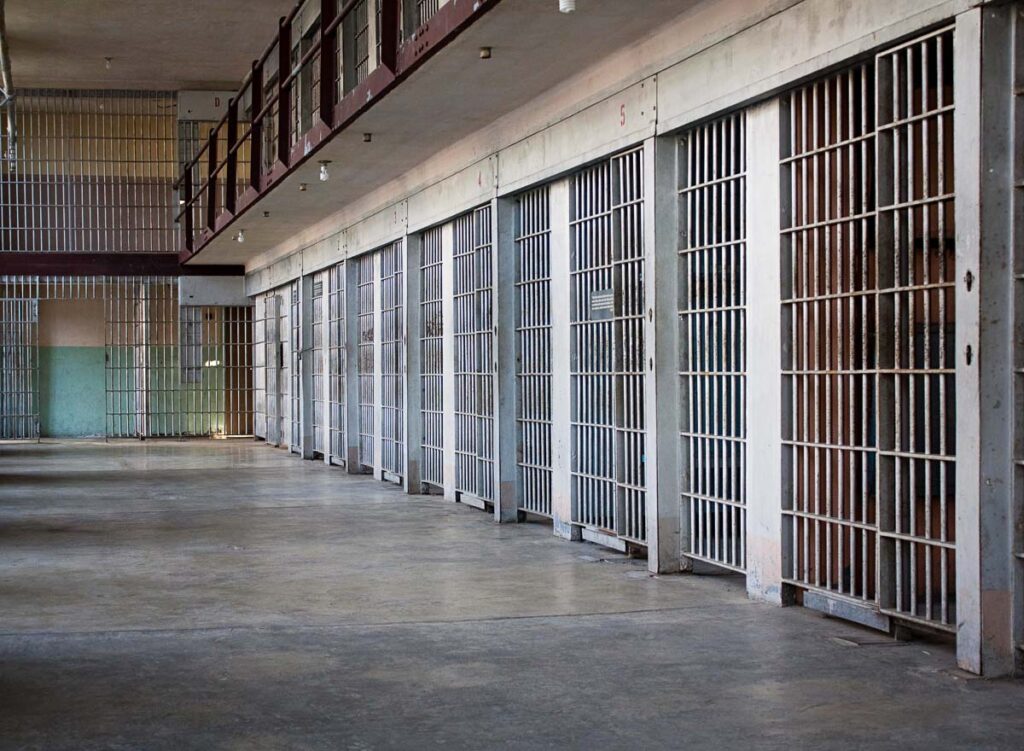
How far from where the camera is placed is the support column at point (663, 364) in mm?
7926

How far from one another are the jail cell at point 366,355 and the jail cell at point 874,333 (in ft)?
31.8

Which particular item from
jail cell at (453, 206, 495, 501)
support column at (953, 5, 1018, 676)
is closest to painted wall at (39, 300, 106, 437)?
jail cell at (453, 206, 495, 501)

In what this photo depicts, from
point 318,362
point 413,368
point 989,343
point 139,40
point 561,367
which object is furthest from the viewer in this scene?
point 139,40

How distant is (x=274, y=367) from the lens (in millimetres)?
22453

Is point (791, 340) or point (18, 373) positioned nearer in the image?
point (791, 340)

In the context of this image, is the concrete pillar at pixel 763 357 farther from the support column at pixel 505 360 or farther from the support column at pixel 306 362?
the support column at pixel 306 362

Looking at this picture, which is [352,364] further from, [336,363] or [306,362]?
[306,362]

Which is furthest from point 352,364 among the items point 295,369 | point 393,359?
point 295,369

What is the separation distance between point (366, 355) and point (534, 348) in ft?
19.9

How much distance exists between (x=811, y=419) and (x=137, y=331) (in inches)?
829

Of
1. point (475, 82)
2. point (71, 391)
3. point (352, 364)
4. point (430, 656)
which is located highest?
point (475, 82)

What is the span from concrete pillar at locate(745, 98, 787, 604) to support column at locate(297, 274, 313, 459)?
12.9m

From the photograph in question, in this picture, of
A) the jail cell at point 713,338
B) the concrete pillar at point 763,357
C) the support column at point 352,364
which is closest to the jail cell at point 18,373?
the support column at point 352,364

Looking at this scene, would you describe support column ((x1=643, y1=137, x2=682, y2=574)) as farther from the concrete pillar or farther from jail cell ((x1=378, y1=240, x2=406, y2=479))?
jail cell ((x1=378, y1=240, x2=406, y2=479))
